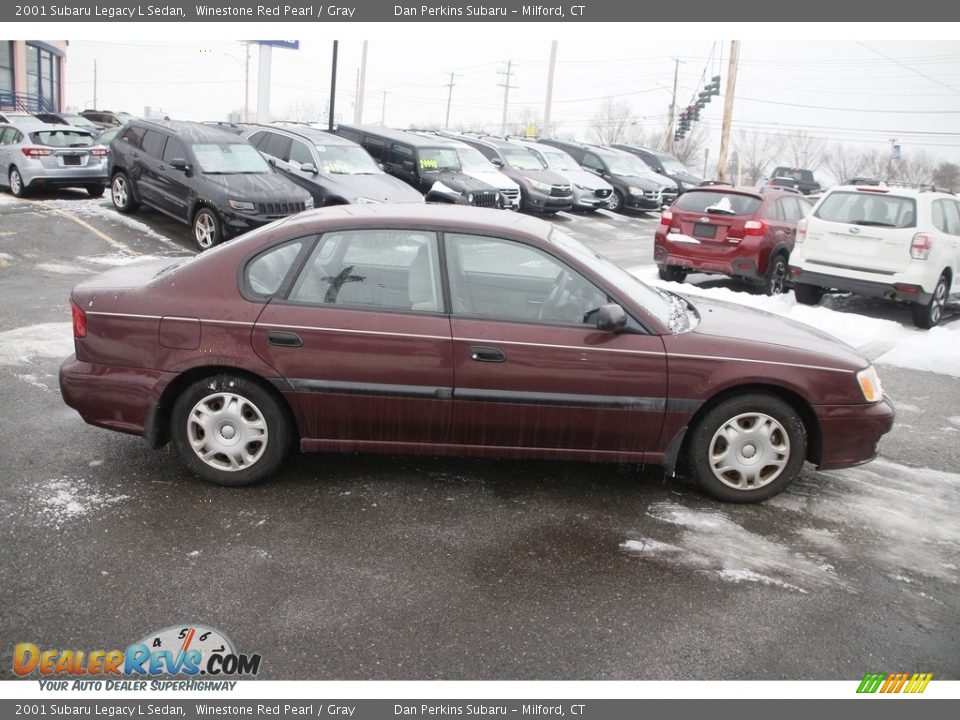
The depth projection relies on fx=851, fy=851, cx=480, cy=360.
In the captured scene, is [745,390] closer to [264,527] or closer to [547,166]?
[264,527]

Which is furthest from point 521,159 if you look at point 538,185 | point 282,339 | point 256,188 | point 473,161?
point 282,339

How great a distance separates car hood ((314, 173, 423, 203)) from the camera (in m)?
13.4

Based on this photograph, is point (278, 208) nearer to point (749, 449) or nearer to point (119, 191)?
point (119, 191)

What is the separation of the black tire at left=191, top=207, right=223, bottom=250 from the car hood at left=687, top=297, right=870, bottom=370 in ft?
28.0

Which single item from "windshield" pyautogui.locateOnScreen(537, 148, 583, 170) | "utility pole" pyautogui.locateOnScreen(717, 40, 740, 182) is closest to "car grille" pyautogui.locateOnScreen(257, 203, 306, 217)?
"windshield" pyautogui.locateOnScreen(537, 148, 583, 170)

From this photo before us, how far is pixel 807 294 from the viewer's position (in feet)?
37.2

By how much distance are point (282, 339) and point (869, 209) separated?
843cm

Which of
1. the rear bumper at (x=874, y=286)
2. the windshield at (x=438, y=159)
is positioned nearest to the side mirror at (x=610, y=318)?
the rear bumper at (x=874, y=286)

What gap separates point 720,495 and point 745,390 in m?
0.61

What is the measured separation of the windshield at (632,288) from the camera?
185 inches

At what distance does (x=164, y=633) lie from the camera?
3.33 m

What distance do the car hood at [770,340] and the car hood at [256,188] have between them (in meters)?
8.30

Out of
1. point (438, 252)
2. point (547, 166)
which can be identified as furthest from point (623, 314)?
point (547, 166)

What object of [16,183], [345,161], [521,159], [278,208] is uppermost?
[521,159]
